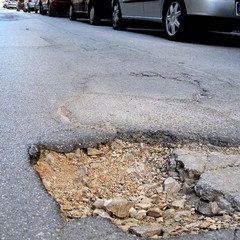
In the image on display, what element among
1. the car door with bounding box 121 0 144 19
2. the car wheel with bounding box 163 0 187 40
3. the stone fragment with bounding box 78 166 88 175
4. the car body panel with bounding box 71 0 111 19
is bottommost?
the stone fragment with bounding box 78 166 88 175

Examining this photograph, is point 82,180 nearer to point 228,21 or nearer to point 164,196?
point 164,196

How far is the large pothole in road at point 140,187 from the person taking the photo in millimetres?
1789

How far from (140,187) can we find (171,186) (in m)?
0.16

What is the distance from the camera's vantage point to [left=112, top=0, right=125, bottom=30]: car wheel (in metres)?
10.6

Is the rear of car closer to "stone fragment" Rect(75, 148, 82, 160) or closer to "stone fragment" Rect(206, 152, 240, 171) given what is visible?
"stone fragment" Rect(75, 148, 82, 160)

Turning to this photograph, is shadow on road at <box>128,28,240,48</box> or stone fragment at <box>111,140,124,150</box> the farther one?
shadow on road at <box>128,28,240,48</box>

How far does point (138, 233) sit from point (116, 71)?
351cm

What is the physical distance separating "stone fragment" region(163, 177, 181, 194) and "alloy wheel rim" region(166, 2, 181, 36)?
590cm

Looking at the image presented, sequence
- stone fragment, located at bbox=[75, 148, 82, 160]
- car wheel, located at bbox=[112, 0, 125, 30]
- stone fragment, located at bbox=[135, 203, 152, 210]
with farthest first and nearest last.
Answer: car wheel, located at bbox=[112, 0, 125, 30], stone fragment, located at bbox=[75, 148, 82, 160], stone fragment, located at bbox=[135, 203, 152, 210]

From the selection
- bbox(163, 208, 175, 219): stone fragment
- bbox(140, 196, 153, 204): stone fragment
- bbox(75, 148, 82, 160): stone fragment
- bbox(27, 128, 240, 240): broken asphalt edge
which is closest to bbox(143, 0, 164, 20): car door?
bbox(27, 128, 240, 240): broken asphalt edge

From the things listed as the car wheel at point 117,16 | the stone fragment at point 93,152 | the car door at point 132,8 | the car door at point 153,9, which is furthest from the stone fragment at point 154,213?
the car wheel at point 117,16

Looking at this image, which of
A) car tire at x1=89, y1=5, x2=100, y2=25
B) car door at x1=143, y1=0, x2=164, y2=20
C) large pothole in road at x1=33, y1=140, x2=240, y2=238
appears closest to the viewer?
large pothole in road at x1=33, y1=140, x2=240, y2=238

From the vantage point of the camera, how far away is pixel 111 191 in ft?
6.93

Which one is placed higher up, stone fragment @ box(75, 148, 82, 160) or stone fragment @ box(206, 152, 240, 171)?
stone fragment @ box(206, 152, 240, 171)
